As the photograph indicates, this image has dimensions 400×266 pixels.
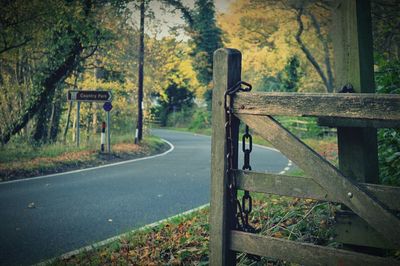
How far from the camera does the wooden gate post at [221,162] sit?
113 inches

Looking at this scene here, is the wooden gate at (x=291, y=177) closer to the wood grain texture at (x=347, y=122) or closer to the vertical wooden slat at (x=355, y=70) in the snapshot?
the wood grain texture at (x=347, y=122)

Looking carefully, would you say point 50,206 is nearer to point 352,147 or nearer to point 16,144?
point 352,147

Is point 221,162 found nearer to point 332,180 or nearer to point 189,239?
point 332,180

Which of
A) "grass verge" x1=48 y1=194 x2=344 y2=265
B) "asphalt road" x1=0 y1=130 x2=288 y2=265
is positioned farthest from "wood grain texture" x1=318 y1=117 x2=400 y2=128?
"asphalt road" x1=0 y1=130 x2=288 y2=265

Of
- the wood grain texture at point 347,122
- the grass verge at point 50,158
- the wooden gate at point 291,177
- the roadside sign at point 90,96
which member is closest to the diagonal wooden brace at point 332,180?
the wooden gate at point 291,177

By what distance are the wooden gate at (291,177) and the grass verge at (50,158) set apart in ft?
31.8

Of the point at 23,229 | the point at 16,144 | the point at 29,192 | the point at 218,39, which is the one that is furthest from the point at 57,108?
the point at 218,39

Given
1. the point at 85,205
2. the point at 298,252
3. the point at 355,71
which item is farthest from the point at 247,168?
the point at 85,205

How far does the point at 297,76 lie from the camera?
3397cm

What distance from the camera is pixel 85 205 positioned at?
8.07 m

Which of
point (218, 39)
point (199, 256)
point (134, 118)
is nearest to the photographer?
point (199, 256)

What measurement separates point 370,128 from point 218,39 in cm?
4298

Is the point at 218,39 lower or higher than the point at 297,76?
higher

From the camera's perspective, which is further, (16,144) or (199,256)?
(16,144)
